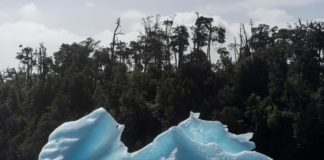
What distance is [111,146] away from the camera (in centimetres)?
1051

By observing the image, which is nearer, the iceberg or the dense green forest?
the iceberg

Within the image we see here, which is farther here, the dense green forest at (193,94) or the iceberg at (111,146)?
the dense green forest at (193,94)

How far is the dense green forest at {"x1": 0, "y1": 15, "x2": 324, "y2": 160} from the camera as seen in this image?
94.0ft

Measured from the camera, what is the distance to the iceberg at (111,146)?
32.1 feet

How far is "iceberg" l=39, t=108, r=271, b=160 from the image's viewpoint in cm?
980

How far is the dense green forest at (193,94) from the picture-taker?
2864cm

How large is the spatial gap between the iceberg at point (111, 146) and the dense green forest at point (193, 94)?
652 inches

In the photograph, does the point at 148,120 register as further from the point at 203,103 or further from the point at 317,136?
the point at 317,136

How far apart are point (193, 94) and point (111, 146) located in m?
20.1

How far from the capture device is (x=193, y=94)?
100.0ft

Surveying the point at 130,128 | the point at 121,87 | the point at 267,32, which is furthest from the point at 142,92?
the point at 267,32

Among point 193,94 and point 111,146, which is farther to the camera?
point 193,94

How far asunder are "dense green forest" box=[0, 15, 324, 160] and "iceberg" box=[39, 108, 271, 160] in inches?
652

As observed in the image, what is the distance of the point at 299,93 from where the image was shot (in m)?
30.0
